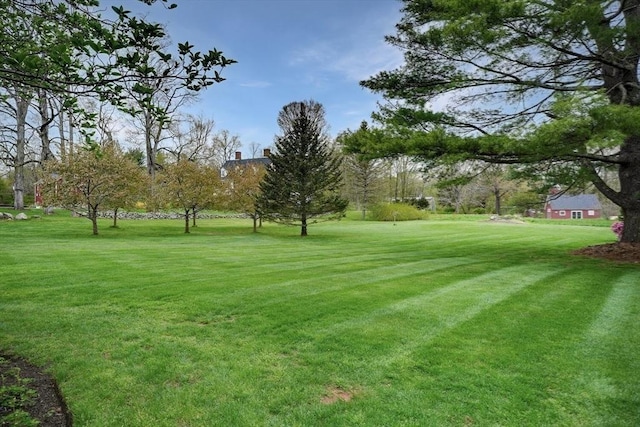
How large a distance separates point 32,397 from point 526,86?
11.3m

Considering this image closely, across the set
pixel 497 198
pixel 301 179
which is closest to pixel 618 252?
pixel 301 179

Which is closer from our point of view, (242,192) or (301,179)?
(301,179)

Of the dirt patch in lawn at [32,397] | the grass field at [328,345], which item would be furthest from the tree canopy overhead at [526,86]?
the dirt patch in lawn at [32,397]

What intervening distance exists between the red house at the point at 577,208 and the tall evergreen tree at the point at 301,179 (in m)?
39.7

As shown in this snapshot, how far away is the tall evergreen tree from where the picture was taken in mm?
18219

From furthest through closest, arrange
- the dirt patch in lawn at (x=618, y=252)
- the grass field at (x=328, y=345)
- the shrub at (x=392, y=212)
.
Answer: the shrub at (x=392, y=212)
the dirt patch in lawn at (x=618, y=252)
the grass field at (x=328, y=345)

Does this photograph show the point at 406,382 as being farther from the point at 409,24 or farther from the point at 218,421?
the point at 409,24

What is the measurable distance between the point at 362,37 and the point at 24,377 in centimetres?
1200

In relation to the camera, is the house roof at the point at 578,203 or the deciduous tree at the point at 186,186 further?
the house roof at the point at 578,203

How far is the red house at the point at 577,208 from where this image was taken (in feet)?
152

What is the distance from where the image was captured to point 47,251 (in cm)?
952

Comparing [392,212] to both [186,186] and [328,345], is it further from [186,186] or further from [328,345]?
[328,345]

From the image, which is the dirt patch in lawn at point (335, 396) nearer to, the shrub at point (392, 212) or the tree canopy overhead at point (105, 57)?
the tree canopy overhead at point (105, 57)

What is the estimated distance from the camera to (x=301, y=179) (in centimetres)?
1828
